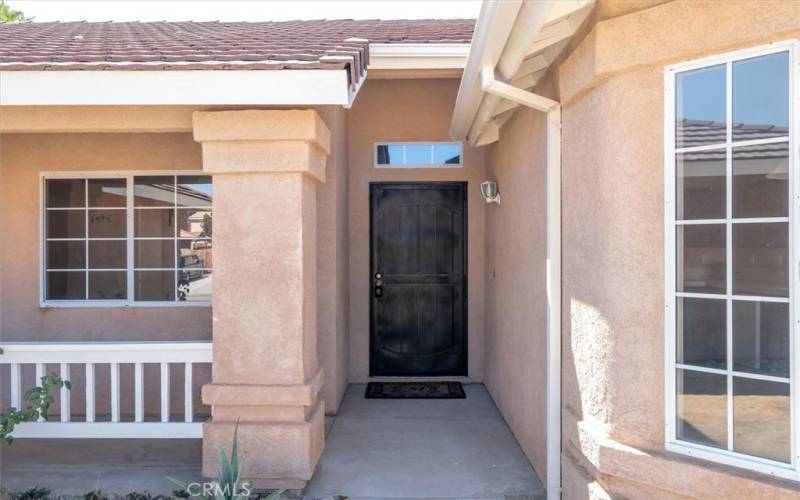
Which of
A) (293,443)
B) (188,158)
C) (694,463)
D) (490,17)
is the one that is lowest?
(293,443)

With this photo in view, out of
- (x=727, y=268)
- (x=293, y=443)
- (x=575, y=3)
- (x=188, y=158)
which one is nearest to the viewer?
(x=727, y=268)

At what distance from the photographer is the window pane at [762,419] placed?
2.91 metres

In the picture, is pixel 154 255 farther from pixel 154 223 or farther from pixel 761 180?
pixel 761 180

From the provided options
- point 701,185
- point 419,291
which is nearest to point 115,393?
point 419,291

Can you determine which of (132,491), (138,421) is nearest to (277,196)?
(138,421)

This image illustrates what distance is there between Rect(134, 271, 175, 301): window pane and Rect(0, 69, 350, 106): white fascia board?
2690mm

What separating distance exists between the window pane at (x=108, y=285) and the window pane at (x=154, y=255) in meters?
0.26

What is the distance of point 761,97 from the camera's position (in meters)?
2.97

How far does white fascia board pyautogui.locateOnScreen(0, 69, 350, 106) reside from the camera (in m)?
4.12

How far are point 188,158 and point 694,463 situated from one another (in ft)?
17.8

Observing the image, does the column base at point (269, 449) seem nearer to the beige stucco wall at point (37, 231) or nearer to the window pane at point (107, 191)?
the beige stucco wall at point (37, 231)

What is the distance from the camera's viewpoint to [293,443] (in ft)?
14.9

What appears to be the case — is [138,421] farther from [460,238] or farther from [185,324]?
[460,238]

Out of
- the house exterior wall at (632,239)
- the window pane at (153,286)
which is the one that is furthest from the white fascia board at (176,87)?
the window pane at (153,286)
